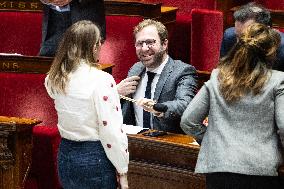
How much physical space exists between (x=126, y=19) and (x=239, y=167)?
2.64 feet

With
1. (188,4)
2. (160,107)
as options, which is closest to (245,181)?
(160,107)

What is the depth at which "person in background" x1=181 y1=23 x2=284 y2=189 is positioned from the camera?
730 millimetres

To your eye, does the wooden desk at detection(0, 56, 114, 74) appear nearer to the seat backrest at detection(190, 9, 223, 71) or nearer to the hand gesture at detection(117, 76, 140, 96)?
the hand gesture at detection(117, 76, 140, 96)

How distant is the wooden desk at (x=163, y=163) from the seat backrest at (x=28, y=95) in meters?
0.30

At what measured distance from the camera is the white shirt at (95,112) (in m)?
0.82

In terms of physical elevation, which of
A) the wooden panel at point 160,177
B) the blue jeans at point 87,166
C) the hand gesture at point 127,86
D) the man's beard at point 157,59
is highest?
the man's beard at point 157,59

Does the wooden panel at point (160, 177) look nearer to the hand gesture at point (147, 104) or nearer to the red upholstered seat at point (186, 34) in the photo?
the hand gesture at point (147, 104)

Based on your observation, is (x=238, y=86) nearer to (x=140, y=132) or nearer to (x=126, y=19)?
(x=140, y=132)

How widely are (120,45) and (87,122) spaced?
67 cm

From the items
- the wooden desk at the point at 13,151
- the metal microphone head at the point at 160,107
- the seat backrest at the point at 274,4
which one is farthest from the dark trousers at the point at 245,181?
the seat backrest at the point at 274,4

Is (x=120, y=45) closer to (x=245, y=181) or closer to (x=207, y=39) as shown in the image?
(x=207, y=39)

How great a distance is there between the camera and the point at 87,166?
83 cm

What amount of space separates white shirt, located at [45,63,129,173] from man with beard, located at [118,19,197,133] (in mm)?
216

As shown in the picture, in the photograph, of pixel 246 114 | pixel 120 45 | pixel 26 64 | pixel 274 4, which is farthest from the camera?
pixel 274 4
